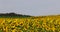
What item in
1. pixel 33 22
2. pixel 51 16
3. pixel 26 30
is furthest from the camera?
pixel 51 16

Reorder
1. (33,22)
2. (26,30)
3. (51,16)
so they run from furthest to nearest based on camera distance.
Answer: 1. (51,16)
2. (33,22)
3. (26,30)

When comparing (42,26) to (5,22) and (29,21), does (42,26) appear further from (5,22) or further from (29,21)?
(5,22)

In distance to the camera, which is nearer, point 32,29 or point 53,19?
point 32,29

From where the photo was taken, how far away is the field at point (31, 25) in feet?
57.8

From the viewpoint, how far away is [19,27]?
59.1 feet

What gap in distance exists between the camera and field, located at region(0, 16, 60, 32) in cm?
1761

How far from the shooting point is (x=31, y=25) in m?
18.4

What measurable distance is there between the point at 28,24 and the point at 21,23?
18.9 inches

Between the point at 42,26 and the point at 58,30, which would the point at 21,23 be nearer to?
the point at 42,26

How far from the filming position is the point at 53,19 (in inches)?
754

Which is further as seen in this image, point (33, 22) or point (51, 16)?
point (51, 16)

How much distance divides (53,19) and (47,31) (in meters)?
1.88

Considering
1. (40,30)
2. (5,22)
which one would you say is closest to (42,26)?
(40,30)

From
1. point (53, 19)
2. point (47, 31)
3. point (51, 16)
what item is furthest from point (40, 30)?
point (51, 16)
